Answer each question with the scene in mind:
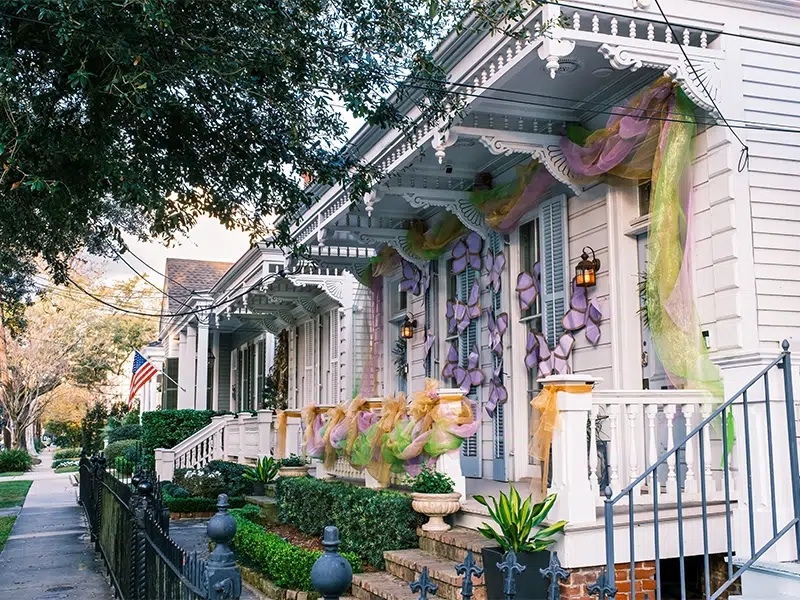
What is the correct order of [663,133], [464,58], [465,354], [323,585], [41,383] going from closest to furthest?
1. [323,585]
2. [663,133]
3. [464,58]
4. [465,354]
5. [41,383]

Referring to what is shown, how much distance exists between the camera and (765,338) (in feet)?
20.4

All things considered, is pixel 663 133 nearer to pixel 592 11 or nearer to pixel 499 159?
pixel 592 11

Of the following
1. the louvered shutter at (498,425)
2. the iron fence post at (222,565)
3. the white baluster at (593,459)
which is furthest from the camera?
the louvered shutter at (498,425)

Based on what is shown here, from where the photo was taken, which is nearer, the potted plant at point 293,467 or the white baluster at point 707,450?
the white baluster at point 707,450

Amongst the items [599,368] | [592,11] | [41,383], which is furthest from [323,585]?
[41,383]

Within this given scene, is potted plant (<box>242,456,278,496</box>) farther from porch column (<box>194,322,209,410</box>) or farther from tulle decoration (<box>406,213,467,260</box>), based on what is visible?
porch column (<box>194,322,209,410</box>)

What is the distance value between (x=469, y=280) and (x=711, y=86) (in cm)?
480

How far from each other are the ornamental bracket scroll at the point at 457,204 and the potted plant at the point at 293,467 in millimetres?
4497

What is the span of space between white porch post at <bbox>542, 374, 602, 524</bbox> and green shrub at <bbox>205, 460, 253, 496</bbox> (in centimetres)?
946

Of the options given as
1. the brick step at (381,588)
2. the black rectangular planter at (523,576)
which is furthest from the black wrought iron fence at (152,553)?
the black rectangular planter at (523,576)

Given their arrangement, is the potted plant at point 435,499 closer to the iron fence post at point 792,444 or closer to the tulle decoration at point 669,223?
the tulle decoration at point 669,223

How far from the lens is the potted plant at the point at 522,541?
17.6ft

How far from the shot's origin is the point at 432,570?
21.2 feet

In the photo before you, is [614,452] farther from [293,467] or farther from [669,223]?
[293,467]
